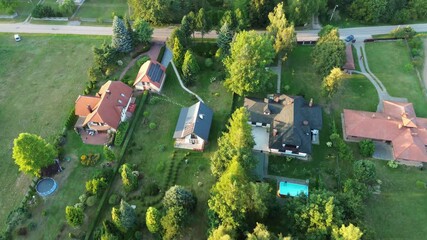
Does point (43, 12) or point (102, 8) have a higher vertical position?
point (43, 12)

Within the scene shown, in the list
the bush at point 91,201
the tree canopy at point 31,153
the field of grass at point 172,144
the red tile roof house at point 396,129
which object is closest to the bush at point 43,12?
the field of grass at point 172,144

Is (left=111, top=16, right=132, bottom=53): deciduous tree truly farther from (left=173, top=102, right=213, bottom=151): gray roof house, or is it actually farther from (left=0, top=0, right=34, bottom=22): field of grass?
(left=0, top=0, right=34, bottom=22): field of grass

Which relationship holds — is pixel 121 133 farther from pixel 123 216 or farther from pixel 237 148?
pixel 237 148

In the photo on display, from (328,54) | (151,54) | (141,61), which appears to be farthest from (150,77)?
(328,54)

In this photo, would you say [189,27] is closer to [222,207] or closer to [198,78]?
[198,78]

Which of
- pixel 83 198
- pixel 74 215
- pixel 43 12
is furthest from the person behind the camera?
pixel 43 12

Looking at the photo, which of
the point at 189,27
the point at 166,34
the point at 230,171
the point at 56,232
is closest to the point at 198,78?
the point at 189,27
